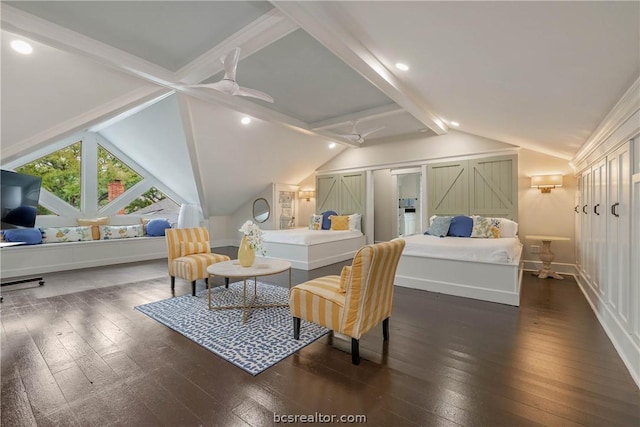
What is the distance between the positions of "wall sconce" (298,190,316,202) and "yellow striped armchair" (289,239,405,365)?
594 centimetres

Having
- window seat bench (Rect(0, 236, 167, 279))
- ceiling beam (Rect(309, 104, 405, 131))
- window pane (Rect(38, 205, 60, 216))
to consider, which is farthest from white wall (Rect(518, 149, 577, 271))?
window pane (Rect(38, 205, 60, 216))

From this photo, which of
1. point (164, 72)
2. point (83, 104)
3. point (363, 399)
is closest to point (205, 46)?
point (164, 72)

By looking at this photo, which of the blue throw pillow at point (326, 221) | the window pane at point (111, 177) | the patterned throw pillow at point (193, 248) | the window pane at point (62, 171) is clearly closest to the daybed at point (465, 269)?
the blue throw pillow at point (326, 221)

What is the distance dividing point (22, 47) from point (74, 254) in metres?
4.23

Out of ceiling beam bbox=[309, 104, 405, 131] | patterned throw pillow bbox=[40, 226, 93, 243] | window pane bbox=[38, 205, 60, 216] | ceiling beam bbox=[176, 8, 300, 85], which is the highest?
ceiling beam bbox=[309, 104, 405, 131]

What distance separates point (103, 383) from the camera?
1.88 meters

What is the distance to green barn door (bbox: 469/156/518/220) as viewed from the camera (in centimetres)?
514

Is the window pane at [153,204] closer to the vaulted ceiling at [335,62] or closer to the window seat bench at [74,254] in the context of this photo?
the window seat bench at [74,254]

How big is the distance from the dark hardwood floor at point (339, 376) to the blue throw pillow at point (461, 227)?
6.22ft

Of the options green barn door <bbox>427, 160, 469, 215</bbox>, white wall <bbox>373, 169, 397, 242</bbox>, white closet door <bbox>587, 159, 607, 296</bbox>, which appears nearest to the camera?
white closet door <bbox>587, 159, 607, 296</bbox>

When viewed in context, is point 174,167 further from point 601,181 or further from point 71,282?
point 601,181

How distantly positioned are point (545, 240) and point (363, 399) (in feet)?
14.4

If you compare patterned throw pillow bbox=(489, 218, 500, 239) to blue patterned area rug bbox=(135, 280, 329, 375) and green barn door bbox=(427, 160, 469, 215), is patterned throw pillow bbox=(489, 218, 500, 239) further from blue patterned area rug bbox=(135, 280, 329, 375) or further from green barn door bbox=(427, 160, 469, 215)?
blue patterned area rug bbox=(135, 280, 329, 375)

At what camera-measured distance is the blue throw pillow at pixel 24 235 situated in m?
5.04
